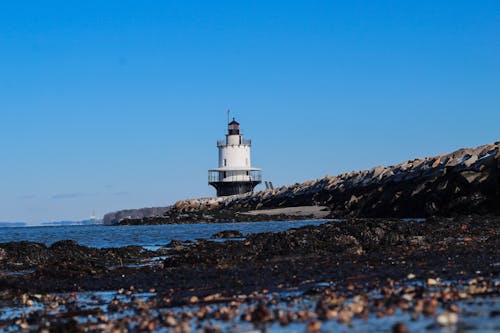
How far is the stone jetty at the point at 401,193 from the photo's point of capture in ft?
103

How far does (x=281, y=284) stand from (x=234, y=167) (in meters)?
69.2

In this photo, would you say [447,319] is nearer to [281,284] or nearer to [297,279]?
[281,284]

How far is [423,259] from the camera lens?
553 inches

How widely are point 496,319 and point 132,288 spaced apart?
6.69 meters

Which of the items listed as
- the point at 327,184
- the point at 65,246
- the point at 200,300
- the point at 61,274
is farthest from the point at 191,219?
the point at 200,300

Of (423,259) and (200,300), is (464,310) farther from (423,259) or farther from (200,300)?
(423,259)

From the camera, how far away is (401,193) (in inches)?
1581

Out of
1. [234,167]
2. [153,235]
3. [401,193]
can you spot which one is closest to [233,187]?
[234,167]

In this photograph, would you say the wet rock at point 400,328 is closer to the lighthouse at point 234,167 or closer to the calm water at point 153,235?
the calm water at point 153,235

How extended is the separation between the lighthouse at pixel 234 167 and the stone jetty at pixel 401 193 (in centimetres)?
651

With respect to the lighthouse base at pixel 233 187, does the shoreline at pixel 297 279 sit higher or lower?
lower

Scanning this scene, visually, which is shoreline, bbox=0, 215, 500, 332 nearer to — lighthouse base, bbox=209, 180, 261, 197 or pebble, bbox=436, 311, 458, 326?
pebble, bbox=436, 311, 458, 326

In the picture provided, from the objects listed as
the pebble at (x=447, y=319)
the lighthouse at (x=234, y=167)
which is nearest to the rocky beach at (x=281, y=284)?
the pebble at (x=447, y=319)

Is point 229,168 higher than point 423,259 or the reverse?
higher
